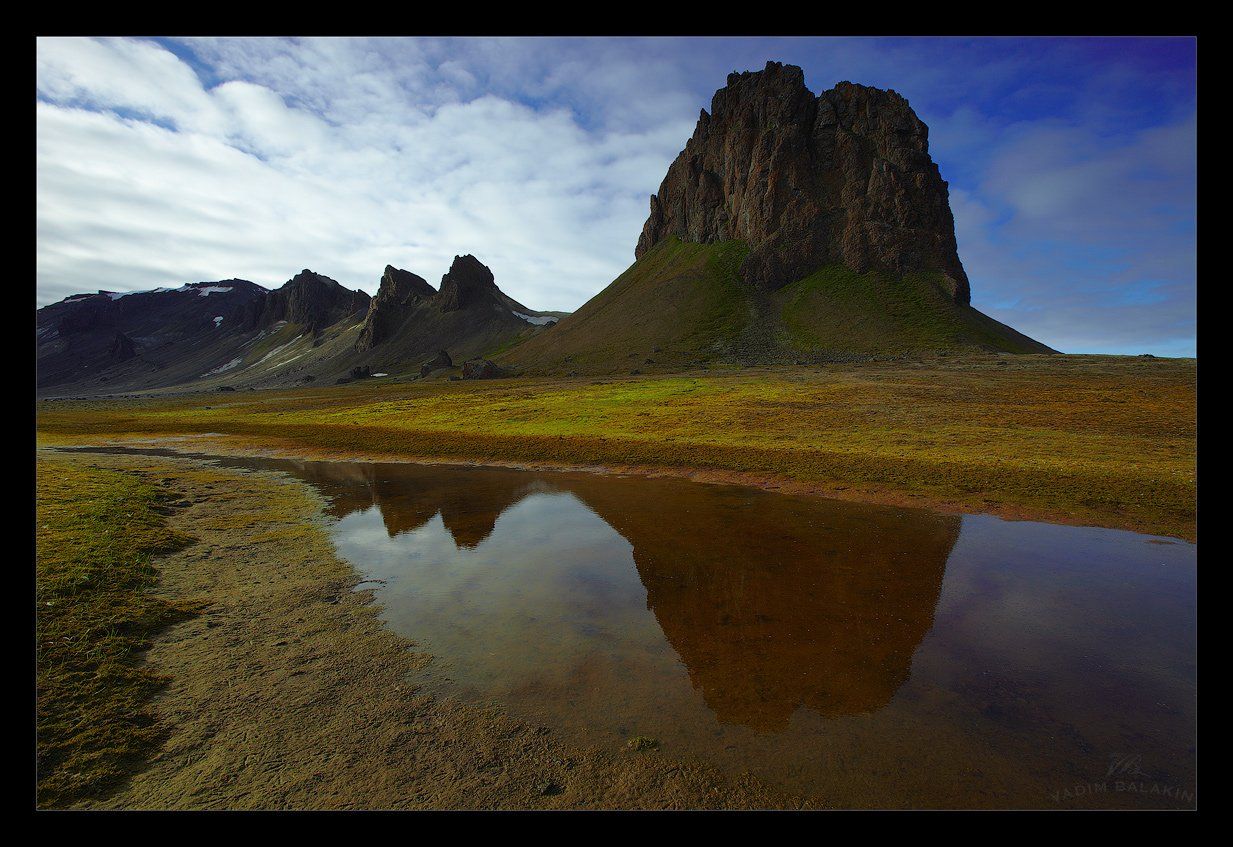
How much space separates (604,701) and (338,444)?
39.2 m

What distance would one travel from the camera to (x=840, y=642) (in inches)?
365

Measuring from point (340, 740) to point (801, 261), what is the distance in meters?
160

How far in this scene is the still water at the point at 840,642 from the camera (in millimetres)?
6227

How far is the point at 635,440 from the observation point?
3441 cm

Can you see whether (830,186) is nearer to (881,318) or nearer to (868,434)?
(881,318)

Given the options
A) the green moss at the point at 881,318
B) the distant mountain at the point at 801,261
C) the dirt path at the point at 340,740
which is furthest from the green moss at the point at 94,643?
the green moss at the point at 881,318

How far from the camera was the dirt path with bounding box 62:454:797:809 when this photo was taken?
572cm

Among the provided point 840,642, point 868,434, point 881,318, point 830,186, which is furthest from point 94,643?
point 830,186

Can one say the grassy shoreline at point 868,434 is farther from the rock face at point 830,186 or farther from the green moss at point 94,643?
the rock face at point 830,186
